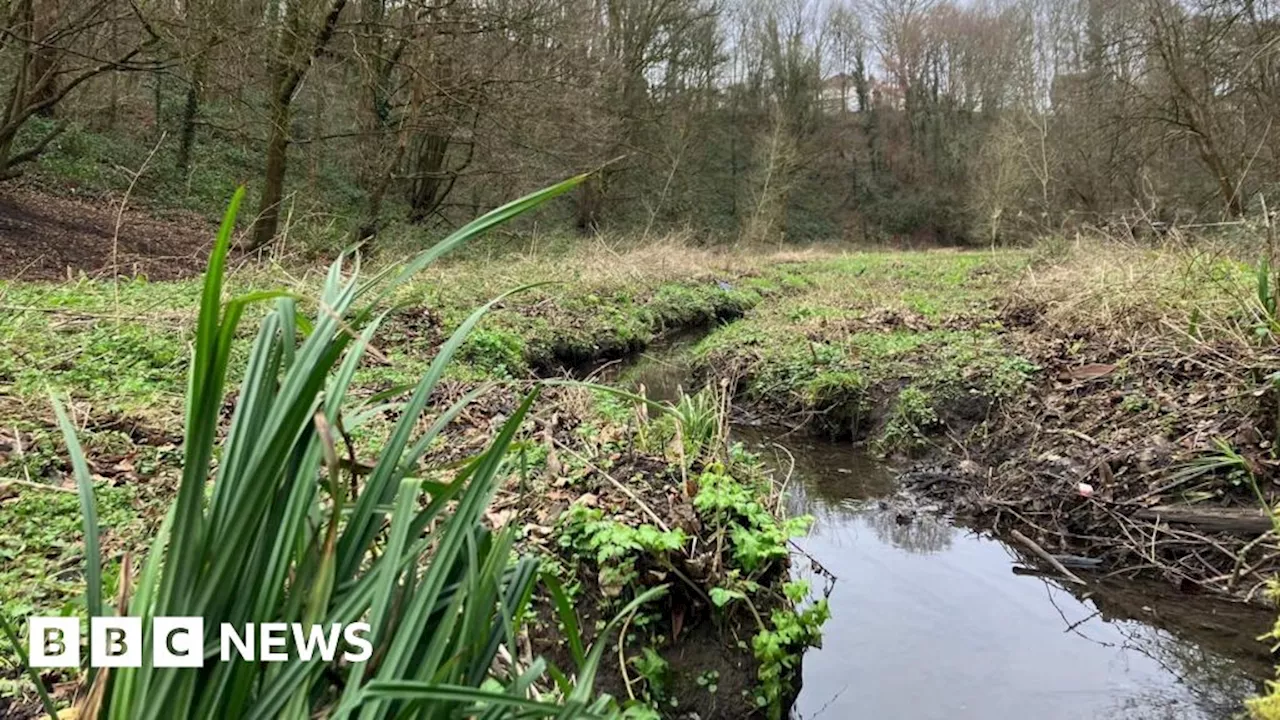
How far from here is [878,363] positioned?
22.3 ft

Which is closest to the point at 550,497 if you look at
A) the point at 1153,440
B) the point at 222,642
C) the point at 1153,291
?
the point at 222,642

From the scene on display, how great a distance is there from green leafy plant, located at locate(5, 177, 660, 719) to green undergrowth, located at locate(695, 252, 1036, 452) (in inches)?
198

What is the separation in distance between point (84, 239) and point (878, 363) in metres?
10.3

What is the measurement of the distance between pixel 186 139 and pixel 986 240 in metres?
25.0

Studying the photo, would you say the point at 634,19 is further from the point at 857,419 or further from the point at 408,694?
the point at 408,694

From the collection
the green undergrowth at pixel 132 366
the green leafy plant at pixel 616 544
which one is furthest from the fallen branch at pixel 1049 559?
the green undergrowth at pixel 132 366

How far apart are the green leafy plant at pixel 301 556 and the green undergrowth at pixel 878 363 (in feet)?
16.5

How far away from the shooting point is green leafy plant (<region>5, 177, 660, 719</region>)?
3.30ft

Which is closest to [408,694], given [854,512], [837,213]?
[854,512]

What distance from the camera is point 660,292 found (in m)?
11.9

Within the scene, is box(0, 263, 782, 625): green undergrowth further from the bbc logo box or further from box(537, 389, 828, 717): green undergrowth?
box(537, 389, 828, 717): green undergrowth

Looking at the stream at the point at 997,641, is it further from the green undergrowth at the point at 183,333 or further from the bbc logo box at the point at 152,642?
the bbc logo box at the point at 152,642

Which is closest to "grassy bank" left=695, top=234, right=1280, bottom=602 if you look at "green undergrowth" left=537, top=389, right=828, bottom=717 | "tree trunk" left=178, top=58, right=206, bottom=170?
"green undergrowth" left=537, top=389, right=828, bottom=717

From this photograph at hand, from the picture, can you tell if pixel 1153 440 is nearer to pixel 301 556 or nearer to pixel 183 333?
pixel 301 556
